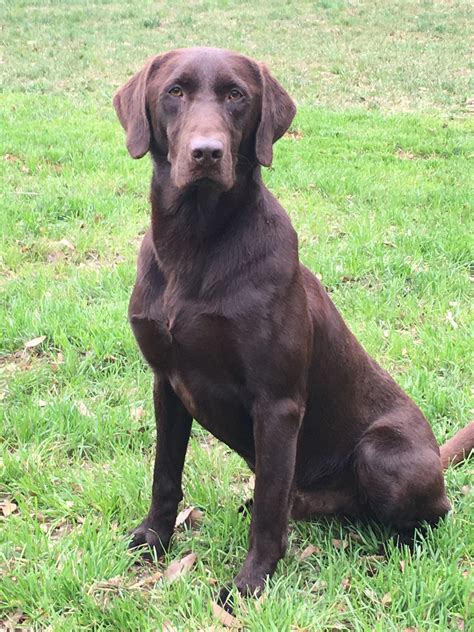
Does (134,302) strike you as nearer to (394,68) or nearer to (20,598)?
(20,598)

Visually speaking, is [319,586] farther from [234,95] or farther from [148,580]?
[234,95]

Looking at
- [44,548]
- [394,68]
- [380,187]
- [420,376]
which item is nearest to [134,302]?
[44,548]

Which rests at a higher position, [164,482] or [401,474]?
[401,474]

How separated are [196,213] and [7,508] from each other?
4.26 ft

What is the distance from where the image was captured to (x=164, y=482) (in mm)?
2463

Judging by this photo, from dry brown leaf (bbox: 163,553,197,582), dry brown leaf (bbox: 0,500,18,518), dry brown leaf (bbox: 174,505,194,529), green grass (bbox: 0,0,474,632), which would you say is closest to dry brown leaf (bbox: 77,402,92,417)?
green grass (bbox: 0,0,474,632)

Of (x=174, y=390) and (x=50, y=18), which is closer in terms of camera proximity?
(x=174, y=390)

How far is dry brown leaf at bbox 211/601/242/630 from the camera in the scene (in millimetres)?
2086

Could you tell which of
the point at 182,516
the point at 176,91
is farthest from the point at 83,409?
the point at 176,91

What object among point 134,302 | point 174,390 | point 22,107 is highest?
point 134,302

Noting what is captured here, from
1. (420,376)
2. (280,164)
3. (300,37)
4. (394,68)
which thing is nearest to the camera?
(420,376)

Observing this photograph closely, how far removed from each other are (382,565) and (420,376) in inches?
48.0

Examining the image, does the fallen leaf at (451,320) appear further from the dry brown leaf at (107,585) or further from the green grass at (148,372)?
the dry brown leaf at (107,585)

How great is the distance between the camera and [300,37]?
45.9 feet
